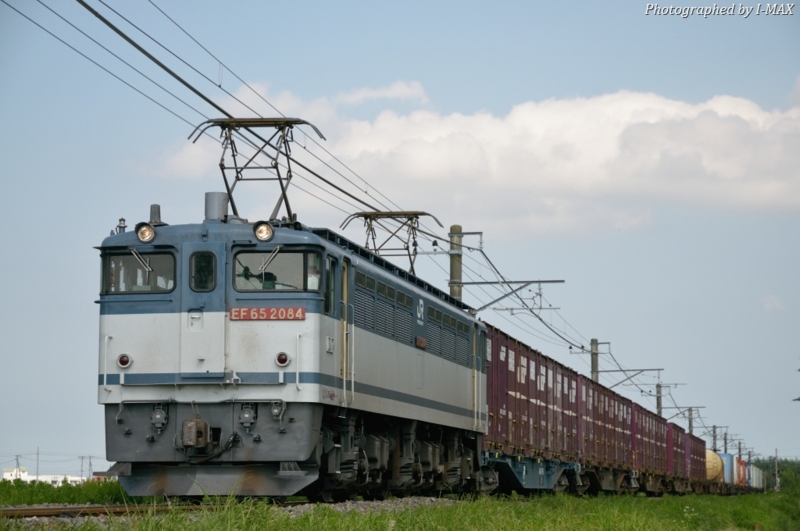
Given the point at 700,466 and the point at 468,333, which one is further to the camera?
the point at 700,466

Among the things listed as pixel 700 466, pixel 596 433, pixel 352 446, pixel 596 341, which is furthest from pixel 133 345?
pixel 700 466

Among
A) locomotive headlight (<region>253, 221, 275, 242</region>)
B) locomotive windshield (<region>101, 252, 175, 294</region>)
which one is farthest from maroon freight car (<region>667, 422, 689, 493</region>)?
locomotive windshield (<region>101, 252, 175, 294</region>)

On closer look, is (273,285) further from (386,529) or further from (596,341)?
(596,341)

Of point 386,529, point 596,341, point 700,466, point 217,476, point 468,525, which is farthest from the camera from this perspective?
point 700,466

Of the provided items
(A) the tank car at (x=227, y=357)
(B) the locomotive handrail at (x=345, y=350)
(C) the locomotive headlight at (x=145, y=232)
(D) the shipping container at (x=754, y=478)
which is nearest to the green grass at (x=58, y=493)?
(A) the tank car at (x=227, y=357)

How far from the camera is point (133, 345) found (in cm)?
1478

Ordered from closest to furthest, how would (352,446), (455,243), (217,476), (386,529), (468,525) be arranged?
(386,529) → (468,525) → (217,476) → (352,446) → (455,243)

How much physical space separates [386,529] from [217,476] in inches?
132

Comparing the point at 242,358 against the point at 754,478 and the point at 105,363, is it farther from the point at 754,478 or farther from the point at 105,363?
the point at 754,478

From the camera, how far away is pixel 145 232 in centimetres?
1514

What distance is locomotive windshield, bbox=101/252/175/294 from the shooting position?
15.0 m

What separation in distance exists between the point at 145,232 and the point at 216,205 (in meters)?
1.16

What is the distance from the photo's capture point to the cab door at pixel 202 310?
1455 centimetres

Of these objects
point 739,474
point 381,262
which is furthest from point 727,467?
point 381,262
